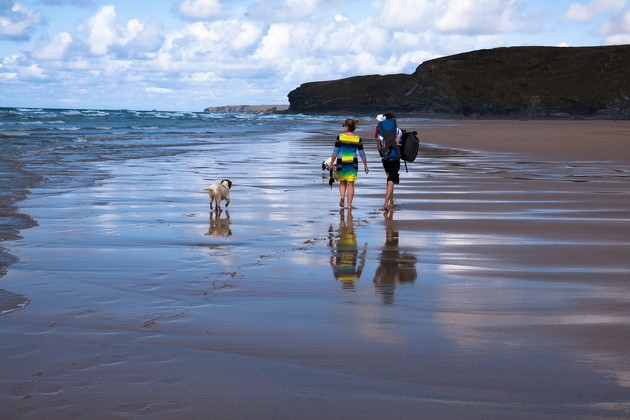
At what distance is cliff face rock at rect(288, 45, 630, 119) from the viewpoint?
10006 centimetres

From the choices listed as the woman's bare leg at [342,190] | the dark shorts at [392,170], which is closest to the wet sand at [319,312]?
the woman's bare leg at [342,190]

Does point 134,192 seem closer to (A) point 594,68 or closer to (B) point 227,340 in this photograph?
(B) point 227,340

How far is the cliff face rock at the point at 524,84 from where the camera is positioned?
100 metres

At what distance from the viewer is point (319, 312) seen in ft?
18.0

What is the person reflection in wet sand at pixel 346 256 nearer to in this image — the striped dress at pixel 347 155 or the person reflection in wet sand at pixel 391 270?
the person reflection in wet sand at pixel 391 270

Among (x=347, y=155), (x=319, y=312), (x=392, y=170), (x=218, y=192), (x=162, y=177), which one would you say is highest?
(x=347, y=155)

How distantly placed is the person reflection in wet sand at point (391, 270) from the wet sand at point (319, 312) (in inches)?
1.3

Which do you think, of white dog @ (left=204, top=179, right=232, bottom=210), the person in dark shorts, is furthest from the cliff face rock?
white dog @ (left=204, top=179, right=232, bottom=210)

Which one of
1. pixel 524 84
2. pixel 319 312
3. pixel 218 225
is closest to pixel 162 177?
pixel 218 225

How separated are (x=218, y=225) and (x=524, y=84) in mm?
108340

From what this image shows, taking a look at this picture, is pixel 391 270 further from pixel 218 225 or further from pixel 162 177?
pixel 162 177

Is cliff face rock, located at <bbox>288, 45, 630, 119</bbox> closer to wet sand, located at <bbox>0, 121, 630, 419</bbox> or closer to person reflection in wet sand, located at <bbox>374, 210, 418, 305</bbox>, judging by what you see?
wet sand, located at <bbox>0, 121, 630, 419</bbox>

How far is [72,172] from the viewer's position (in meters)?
17.9

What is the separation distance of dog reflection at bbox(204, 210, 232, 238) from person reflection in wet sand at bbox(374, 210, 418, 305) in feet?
6.52
